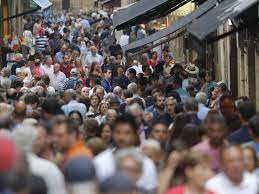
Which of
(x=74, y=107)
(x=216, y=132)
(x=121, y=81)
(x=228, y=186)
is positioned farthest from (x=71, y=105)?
(x=228, y=186)

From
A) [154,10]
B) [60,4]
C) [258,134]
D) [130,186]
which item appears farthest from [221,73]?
[60,4]

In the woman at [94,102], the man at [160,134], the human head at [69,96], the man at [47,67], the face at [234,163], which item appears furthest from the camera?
the man at [47,67]

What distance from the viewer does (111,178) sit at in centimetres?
781

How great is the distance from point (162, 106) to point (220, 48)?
1253 cm

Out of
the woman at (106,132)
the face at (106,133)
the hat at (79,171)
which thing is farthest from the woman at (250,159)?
the hat at (79,171)

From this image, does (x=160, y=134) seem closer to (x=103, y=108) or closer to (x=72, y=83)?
(x=103, y=108)

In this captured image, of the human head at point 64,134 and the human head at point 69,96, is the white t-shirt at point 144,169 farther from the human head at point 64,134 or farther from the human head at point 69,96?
the human head at point 69,96

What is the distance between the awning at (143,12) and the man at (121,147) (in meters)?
12.3

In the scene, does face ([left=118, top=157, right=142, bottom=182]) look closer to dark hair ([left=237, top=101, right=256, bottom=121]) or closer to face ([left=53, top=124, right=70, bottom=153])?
face ([left=53, top=124, right=70, bottom=153])

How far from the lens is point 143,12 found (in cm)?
2425

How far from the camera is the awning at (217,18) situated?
1647 cm

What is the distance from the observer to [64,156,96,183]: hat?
827 centimetres

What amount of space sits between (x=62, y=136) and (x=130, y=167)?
183cm

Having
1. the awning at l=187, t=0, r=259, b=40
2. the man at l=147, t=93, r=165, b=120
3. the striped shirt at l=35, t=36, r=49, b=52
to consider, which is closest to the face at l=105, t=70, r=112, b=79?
the man at l=147, t=93, r=165, b=120
